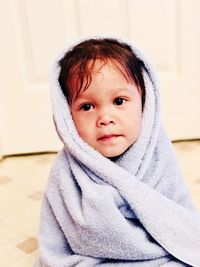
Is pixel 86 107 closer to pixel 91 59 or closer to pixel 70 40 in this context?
pixel 91 59

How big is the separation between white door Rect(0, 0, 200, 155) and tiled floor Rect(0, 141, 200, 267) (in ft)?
0.26

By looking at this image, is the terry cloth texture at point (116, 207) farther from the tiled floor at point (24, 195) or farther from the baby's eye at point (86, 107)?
the tiled floor at point (24, 195)

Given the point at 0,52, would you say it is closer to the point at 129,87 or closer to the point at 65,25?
the point at 65,25

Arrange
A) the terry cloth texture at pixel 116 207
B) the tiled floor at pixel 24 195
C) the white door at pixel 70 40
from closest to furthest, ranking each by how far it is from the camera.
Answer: the terry cloth texture at pixel 116 207, the tiled floor at pixel 24 195, the white door at pixel 70 40

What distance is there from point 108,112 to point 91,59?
0.32ft

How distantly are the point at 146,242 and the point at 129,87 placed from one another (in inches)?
11.1

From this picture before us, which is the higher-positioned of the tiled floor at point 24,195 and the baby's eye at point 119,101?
the baby's eye at point 119,101

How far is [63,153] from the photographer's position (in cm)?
79

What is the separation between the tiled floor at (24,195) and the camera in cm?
95

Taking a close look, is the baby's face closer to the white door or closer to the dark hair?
the dark hair

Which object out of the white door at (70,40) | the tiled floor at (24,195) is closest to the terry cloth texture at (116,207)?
the tiled floor at (24,195)

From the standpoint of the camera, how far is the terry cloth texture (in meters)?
0.69

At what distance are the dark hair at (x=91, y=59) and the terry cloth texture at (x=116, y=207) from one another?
0.01 metres

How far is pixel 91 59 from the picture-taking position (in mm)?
701
